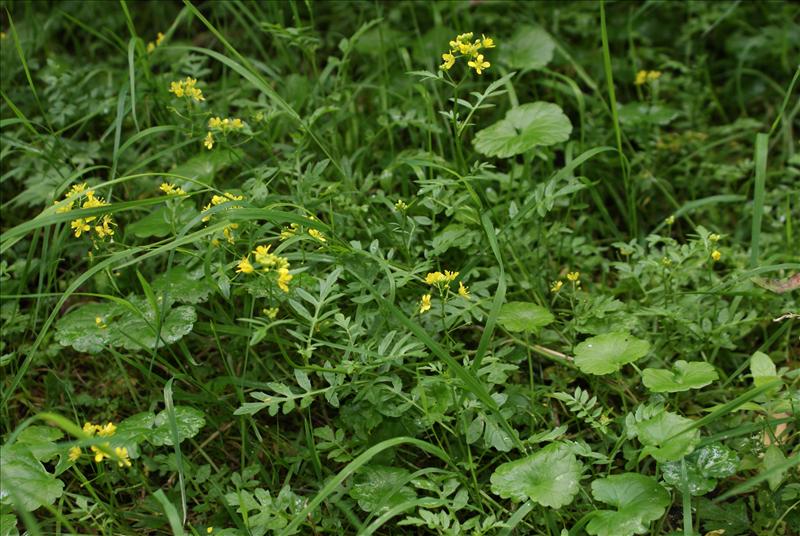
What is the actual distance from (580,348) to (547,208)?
378 millimetres

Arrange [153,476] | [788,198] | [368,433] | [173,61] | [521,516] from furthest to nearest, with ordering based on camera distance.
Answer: [173,61] → [788,198] → [153,476] → [368,433] → [521,516]

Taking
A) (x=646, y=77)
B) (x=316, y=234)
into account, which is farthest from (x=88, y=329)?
(x=646, y=77)

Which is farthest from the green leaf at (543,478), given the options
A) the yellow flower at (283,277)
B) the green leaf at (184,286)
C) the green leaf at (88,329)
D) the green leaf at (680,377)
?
the green leaf at (88,329)

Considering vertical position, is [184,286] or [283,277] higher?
[283,277]

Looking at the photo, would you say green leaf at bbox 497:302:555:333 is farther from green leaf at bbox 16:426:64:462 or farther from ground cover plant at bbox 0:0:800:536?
green leaf at bbox 16:426:64:462

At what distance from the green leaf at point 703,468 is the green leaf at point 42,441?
1309 millimetres

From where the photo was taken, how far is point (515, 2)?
3.33 meters

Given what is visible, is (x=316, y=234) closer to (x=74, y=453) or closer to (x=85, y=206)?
(x=85, y=206)

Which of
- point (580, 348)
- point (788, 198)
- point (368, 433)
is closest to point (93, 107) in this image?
point (368, 433)

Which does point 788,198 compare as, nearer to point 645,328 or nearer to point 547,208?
point 645,328

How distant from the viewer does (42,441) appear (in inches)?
76.9

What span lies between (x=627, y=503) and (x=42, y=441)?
4.20 feet

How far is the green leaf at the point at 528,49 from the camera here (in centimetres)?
297

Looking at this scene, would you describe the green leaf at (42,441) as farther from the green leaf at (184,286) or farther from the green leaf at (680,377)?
the green leaf at (680,377)
